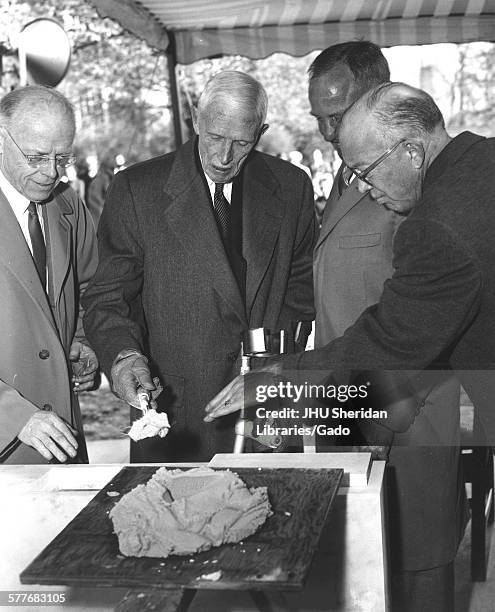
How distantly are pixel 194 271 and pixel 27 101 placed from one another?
0.69 meters

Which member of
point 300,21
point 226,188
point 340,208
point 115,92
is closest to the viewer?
point 340,208

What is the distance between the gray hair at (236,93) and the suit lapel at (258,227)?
0.87 ft

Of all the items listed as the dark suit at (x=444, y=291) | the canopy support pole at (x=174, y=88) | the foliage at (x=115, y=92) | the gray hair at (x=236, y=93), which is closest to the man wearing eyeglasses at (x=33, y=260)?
the gray hair at (x=236, y=93)

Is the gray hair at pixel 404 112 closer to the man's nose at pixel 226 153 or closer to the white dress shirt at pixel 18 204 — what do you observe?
the man's nose at pixel 226 153

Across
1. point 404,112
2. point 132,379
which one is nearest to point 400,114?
point 404,112

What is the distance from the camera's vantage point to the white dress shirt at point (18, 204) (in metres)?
2.64

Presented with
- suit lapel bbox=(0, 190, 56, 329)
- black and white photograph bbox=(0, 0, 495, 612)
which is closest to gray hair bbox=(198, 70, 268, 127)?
black and white photograph bbox=(0, 0, 495, 612)

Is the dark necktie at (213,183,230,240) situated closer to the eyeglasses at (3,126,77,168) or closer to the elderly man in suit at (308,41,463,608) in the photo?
the elderly man in suit at (308,41,463,608)

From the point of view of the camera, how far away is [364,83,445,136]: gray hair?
83.9 inches

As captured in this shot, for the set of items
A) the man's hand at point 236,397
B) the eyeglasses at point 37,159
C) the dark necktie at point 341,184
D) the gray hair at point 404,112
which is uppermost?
the gray hair at point 404,112

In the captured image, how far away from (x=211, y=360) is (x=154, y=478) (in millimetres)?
932

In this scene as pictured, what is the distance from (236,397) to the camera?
228cm

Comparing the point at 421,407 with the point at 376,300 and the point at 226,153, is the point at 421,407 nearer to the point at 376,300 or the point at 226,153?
the point at 376,300

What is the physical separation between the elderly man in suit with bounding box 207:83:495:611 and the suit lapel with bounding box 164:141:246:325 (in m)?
0.45
